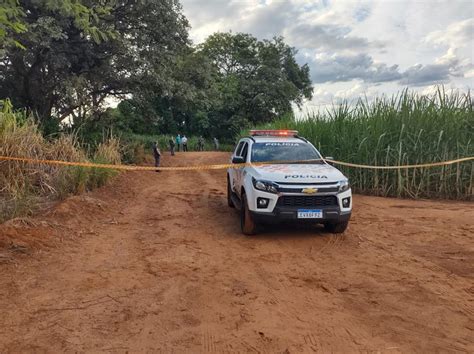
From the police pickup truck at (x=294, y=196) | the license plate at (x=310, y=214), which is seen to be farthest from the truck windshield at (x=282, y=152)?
the license plate at (x=310, y=214)

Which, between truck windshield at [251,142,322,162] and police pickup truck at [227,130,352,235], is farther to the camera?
truck windshield at [251,142,322,162]

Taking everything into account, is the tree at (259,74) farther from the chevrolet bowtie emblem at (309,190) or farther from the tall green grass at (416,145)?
Answer: the chevrolet bowtie emblem at (309,190)

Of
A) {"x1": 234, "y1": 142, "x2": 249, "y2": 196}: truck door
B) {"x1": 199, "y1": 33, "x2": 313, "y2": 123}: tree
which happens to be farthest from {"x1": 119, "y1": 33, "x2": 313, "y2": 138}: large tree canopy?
{"x1": 234, "y1": 142, "x2": 249, "y2": 196}: truck door

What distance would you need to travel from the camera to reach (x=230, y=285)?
4.95 meters

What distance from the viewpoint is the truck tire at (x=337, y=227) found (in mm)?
7016

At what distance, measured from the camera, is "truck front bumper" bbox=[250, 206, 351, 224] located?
657 cm

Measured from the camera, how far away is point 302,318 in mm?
4059

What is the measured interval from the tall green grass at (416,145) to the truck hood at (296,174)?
4.53 meters

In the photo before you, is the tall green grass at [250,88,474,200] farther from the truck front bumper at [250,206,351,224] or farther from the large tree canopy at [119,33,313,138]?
the large tree canopy at [119,33,313,138]

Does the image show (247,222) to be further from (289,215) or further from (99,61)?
(99,61)

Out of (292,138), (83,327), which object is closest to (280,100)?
(292,138)

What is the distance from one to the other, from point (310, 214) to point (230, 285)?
2.16m

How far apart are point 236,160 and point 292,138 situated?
1445 mm

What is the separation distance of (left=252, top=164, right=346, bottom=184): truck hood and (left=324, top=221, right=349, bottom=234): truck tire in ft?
2.50
